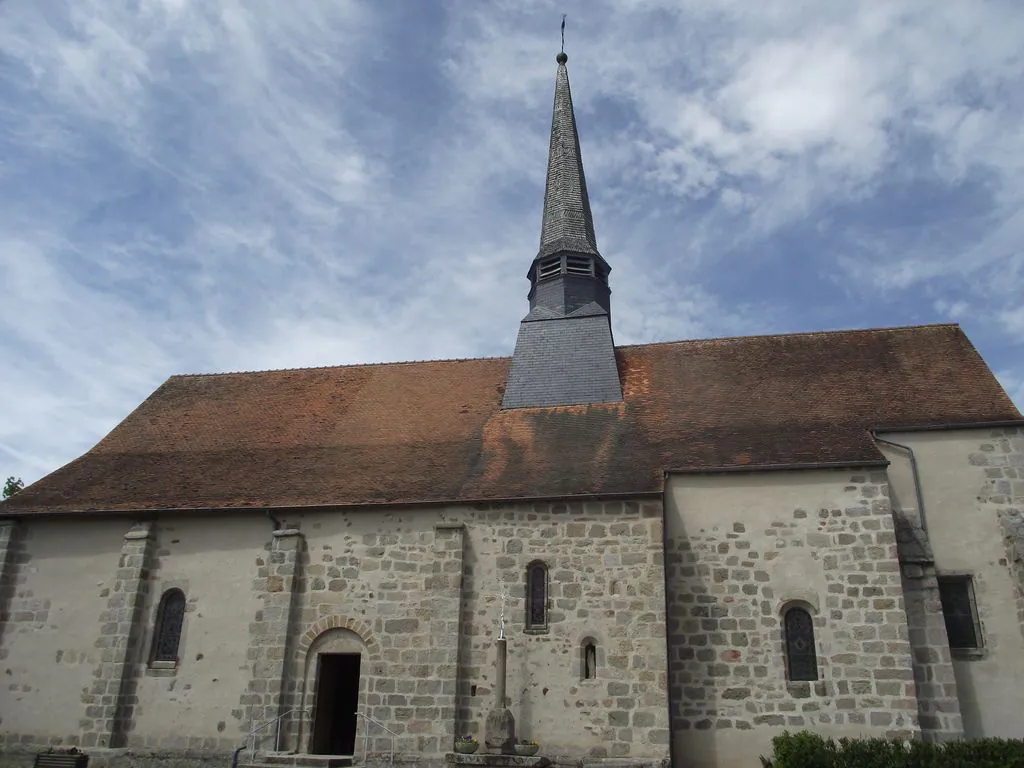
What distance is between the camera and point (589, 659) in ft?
41.8

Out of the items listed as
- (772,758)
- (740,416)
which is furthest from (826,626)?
(740,416)

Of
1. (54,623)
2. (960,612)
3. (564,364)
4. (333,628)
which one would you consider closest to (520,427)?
(564,364)

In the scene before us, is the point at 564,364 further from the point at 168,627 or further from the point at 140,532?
the point at 168,627

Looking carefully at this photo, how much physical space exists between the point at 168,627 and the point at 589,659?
7288 mm

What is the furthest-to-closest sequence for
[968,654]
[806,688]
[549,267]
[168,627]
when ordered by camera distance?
[549,267] < [168,627] < [968,654] < [806,688]

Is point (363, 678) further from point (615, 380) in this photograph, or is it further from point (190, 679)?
point (615, 380)

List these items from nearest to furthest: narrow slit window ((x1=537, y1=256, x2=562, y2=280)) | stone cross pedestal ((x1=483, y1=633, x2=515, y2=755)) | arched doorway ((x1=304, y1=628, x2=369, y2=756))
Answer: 1. stone cross pedestal ((x1=483, y1=633, x2=515, y2=755))
2. arched doorway ((x1=304, y1=628, x2=369, y2=756))
3. narrow slit window ((x1=537, y1=256, x2=562, y2=280))

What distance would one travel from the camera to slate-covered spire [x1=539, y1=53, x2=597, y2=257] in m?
18.8

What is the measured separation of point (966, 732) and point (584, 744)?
5607mm

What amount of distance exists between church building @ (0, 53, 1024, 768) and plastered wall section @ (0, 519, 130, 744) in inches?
1.8

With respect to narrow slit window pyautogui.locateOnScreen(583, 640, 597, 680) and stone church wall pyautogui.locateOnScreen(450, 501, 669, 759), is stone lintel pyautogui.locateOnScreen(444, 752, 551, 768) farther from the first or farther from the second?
narrow slit window pyautogui.locateOnScreen(583, 640, 597, 680)

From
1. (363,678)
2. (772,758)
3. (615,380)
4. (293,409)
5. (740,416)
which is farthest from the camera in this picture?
(293,409)

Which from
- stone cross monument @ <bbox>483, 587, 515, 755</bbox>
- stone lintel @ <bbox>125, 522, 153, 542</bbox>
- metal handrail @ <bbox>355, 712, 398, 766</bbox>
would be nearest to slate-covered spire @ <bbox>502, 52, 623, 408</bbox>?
stone cross monument @ <bbox>483, 587, 515, 755</bbox>

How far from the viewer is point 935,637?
1255cm
